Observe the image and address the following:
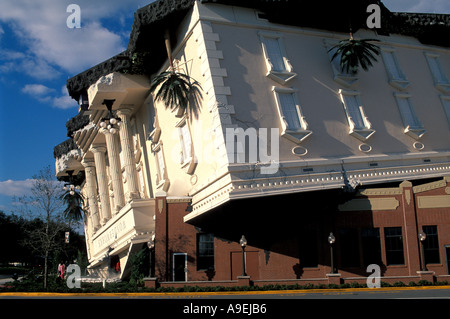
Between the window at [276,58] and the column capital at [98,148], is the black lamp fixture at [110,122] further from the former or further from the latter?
the window at [276,58]

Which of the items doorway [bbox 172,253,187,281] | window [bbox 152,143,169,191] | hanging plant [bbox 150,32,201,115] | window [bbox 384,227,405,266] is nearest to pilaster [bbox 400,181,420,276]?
window [bbox 384,227,405,266]

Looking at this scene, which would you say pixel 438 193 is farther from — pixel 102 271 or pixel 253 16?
pixel 102 271

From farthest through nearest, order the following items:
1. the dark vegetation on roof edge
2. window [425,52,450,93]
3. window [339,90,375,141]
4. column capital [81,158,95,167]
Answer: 1. column capital [81,158,95,167]
2. window [425,52,450,93]
3. window [339,90,375,141]
4. the dark vegetation on roof edge

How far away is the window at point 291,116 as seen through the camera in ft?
92.9

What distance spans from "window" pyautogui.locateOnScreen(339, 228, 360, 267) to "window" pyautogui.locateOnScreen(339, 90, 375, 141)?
5800mm

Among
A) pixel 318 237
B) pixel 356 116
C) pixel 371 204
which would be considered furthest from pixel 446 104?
pixel 318 237

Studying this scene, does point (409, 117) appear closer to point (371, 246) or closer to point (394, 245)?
point (394, 245)

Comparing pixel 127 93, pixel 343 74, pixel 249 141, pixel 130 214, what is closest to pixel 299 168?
pixel 249 141

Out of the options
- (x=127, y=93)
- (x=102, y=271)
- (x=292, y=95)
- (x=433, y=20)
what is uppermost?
(x=433, y=20)

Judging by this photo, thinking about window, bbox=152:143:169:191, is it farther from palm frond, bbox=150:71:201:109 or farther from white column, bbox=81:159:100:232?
white column, bbox=81:159:100:232

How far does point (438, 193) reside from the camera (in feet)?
98.1

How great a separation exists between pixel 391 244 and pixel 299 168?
24.1 feet

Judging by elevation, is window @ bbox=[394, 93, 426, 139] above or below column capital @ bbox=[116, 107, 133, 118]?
below

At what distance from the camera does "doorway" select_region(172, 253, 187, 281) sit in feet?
97.1
